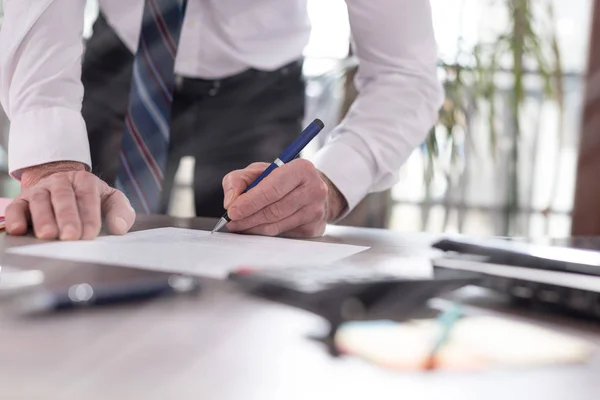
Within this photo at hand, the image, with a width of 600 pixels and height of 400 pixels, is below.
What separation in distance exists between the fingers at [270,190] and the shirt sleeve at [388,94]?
0.25 meters

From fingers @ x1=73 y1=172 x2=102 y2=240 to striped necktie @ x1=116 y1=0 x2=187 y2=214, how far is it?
26 cm

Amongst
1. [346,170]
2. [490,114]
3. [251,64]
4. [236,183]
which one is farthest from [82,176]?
[490,114]

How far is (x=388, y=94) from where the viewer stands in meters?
1.09

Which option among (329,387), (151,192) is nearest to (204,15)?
(151,192)

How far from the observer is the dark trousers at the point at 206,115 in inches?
44.4

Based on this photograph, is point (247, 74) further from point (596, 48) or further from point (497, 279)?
point (596, 48)

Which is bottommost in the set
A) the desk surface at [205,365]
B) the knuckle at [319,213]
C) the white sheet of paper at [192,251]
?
the desk surface at [205,365]

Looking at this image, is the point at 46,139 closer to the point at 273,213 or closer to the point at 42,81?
the point at 42,81

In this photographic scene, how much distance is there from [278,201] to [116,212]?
7.9 inches

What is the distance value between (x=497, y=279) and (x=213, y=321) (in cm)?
20

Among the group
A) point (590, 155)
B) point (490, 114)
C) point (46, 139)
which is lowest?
point (46, 139)

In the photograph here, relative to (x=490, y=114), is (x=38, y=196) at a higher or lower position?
lower

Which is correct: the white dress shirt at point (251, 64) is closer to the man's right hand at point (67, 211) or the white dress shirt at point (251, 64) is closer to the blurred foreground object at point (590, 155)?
the man's right hand at point (67, 211)

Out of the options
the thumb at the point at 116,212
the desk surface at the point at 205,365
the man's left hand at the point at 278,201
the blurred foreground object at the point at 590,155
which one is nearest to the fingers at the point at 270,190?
the man's left hand at the point at 278,201
